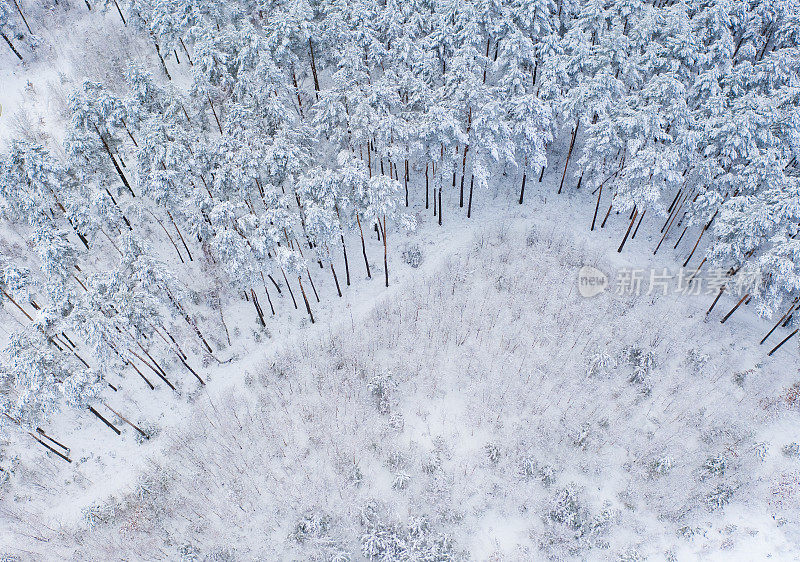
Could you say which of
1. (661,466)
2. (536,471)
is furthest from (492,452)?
(661,466)

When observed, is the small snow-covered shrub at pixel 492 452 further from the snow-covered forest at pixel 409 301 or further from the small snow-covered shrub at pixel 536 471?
the small snow-covered shrub at pixel 536 471

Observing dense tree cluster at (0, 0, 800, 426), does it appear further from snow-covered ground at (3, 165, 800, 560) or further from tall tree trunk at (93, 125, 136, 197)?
snow-covered ground at (3, 165, 800, 560)

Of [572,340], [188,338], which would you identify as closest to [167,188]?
[188,338]

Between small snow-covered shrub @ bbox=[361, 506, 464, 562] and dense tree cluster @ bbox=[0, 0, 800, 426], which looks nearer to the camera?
small snow-covered shrub @ bbox=[361, 506, 464, 562]

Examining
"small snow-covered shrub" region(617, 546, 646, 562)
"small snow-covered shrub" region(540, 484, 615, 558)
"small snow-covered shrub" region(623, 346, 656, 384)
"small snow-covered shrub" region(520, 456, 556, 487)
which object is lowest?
"small snow-covered shrub" region(617, 546, 646, 562)

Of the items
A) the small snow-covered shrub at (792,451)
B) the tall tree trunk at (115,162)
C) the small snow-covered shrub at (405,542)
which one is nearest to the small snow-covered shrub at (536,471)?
the small snow-covered shrub at (405,542)

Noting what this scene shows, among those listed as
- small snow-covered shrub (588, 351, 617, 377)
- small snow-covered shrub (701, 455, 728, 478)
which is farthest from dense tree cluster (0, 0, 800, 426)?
small snow-covered shrub (701, 455, 728, 478)
